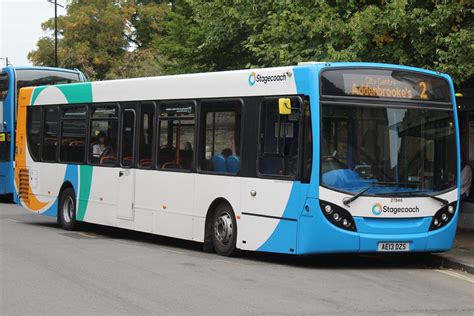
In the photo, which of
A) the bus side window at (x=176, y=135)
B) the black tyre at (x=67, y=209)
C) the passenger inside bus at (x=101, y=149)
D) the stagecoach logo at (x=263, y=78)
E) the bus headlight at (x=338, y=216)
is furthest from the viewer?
the black tyre at (x=67, y=209)

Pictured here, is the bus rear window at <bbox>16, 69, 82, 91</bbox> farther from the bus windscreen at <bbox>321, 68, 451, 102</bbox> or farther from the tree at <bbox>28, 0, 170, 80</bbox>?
the tree at <bbox>28, 0, 170, 80</bbox>

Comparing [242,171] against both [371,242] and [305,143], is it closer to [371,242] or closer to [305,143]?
[305,143]

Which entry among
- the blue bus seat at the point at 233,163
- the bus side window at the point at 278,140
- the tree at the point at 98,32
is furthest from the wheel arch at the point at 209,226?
the tree at the point at 98,32

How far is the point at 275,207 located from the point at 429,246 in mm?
2282

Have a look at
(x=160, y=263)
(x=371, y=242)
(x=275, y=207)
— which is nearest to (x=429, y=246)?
(x=371, y=242)

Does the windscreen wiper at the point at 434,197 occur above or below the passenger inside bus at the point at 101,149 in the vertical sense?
below

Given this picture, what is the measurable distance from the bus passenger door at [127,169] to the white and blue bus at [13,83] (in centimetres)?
1062

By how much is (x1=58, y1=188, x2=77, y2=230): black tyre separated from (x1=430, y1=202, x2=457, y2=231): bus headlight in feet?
26.7

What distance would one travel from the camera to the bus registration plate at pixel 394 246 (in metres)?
11.6

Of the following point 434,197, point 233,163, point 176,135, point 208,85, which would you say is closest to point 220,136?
point 233,163

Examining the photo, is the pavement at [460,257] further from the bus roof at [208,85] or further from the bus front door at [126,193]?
the bus front door at [126,193]

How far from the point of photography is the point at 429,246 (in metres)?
12.0

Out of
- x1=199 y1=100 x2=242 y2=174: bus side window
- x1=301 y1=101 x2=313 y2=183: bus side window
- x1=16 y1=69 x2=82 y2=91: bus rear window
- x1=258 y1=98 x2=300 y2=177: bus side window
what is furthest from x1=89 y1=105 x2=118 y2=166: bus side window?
x1=16 y1=69 x2=82 y2=91: bus rear window

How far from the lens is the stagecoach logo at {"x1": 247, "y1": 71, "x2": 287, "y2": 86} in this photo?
11891mm
